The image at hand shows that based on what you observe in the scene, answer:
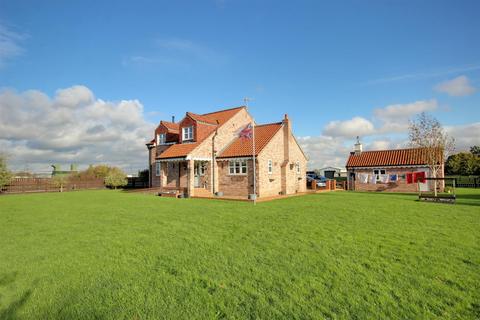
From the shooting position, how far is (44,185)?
1467 inches

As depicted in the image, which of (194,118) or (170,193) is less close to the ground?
(194,118)

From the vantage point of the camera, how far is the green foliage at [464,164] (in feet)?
165

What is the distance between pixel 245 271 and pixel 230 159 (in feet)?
67.5

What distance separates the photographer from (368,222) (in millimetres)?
11234

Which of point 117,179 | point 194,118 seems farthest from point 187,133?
point 117,179

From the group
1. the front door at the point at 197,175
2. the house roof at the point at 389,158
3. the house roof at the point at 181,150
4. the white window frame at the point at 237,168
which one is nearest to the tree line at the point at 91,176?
the house roof at the point at 181,150

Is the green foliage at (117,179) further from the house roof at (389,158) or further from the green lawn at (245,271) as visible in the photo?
the house roof at (389,158)

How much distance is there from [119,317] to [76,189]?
136ft

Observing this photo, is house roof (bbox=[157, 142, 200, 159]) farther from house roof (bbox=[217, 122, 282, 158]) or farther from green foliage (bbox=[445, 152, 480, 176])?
green foliage (bbox=[445, 152, 480, 176])

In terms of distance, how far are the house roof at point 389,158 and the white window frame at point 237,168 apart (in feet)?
56.5

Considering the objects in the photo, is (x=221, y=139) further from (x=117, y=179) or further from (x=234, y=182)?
(x=117, y=179)

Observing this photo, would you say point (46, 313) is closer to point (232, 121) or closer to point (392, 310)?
point (392, 310)

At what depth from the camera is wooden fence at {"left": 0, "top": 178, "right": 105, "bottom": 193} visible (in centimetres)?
3471

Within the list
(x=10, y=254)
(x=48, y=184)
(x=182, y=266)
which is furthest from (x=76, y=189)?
(x=182, y=266)
